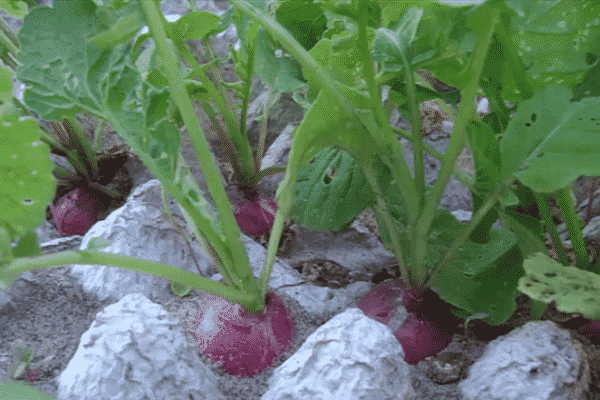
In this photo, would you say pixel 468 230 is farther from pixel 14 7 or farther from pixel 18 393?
pixel 14 7

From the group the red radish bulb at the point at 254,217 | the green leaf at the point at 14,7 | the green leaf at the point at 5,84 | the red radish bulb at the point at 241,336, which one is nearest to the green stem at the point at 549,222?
the red radish bulb at the point at 241,336

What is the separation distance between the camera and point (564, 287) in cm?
45

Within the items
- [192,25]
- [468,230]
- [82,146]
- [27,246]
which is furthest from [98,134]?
[468,230]

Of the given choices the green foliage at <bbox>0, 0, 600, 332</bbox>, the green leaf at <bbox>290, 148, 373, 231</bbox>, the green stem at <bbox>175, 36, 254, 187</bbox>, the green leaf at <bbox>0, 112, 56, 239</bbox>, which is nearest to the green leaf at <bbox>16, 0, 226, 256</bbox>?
the green foliage at <bbox>0, 0, 600, 332</bbox>

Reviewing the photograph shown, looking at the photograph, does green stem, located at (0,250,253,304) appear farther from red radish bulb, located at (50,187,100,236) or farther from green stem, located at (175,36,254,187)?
red radish bulb, located at (50,187,100,236)

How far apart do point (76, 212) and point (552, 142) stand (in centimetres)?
89

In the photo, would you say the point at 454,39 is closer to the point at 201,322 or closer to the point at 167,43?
the point at 167,43

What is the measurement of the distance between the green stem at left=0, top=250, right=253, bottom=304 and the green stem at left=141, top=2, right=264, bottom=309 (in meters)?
0.02

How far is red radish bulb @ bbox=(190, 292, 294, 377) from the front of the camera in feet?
1.78

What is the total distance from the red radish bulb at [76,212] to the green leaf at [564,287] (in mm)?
840

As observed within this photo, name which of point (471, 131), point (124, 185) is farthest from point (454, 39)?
A: point (124, 185)

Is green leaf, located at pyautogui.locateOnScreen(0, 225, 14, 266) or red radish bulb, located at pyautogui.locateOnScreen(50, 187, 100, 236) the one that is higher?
green leaf, located at pyautogui.locateOnScreen(0, 225, 14, 266)

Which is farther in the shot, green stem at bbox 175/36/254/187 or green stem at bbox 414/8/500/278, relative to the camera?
green stem at bbox 175/36/254/187

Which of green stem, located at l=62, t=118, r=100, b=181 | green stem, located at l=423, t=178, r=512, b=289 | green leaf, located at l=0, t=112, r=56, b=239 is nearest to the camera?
green leaf, located at l=0, t=112, r=56, b=239
